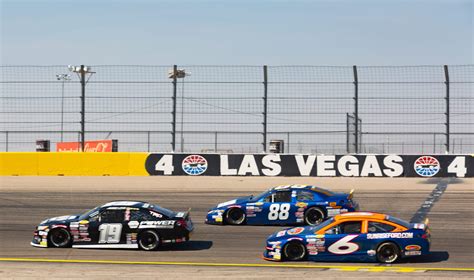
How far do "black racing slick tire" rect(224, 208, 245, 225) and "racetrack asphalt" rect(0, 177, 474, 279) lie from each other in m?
0.27

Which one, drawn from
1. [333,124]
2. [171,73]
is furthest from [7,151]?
[333,124]

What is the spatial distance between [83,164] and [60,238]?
13.3 metres

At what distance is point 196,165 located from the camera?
94.8ft

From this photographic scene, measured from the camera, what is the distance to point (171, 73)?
2869 centimetres

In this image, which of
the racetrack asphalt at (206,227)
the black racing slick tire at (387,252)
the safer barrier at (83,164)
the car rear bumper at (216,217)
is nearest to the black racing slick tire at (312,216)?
the racetrack asphalt at (206,227)

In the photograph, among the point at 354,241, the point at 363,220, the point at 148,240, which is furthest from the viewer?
the point at 148,240

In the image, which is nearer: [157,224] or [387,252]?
[387,252]

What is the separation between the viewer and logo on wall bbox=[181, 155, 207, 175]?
28859 mm

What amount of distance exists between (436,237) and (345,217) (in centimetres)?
350

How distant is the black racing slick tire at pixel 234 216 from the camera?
19.2m

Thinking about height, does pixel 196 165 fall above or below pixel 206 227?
above

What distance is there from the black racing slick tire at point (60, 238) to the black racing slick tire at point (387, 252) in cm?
673

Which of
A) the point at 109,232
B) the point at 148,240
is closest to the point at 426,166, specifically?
the point at 148,240

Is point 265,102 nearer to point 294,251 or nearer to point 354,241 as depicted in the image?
point 294,251
